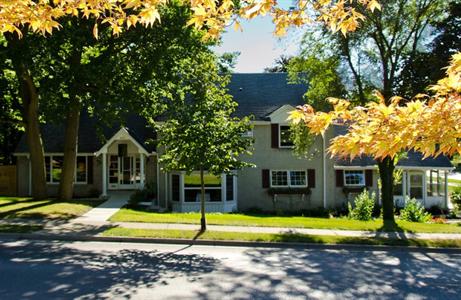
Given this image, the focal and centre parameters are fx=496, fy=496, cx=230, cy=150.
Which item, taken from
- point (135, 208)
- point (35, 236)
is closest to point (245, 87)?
point (135, 208)

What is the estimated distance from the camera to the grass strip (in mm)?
15477

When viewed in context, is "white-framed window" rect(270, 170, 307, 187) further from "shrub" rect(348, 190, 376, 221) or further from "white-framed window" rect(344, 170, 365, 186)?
"shrub" rect(348, 190, 376, 221)

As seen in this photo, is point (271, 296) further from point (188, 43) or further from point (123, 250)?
point (188, 43)

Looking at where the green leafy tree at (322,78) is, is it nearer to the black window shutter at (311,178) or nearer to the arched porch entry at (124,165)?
the black window shutter at (311,178)

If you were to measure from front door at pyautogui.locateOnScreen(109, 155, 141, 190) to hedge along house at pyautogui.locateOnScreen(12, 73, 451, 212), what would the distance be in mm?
62

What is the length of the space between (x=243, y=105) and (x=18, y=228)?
1732 centimetres

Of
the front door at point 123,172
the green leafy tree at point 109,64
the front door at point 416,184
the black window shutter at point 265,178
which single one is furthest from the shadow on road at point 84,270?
the front door at point 416,184

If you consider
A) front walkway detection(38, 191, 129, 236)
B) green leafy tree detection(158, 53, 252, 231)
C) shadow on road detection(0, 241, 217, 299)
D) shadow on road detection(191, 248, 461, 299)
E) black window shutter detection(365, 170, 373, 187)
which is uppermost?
green leafy tree detection(158, 53, 252, 231)

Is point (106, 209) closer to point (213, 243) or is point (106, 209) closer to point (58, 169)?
point (213, 243)

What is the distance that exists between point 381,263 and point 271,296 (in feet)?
16.4

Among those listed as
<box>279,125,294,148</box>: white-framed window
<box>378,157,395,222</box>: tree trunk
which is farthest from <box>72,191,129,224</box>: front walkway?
<box>378,157,395,222</box>: tree trunk

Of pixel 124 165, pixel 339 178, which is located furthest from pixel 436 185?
pixel 124 165

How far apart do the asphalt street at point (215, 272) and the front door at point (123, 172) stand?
17.2m

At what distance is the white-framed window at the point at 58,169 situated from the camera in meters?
30.7
